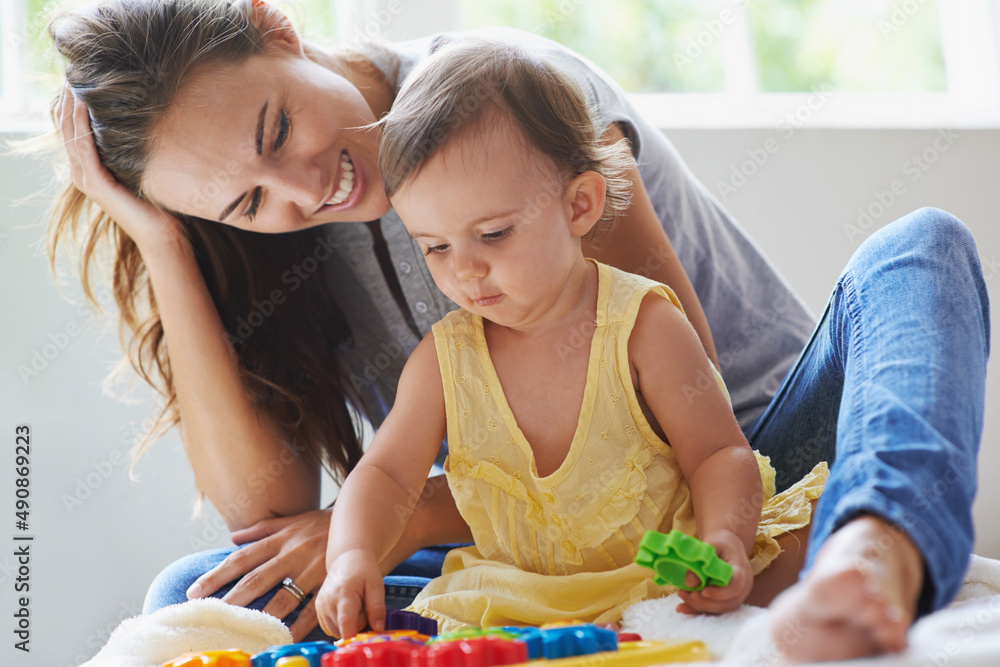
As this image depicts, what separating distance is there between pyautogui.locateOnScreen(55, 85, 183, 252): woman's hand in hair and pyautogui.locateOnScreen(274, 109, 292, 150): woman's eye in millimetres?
219

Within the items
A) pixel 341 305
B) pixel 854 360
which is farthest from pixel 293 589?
pixel 854 360

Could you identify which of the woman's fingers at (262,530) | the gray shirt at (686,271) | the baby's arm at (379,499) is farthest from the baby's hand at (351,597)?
the gray shirt at (686,271)

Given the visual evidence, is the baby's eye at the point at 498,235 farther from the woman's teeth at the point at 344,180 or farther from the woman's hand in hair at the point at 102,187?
the woman's hand in hair at the point at 102,187

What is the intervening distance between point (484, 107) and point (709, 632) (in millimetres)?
450

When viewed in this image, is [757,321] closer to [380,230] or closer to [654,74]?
[380,230]

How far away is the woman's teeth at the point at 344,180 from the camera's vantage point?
885 mm

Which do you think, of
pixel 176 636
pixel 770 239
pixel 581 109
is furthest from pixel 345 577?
pixel 770 239

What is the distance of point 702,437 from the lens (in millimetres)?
675

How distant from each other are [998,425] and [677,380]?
144cm

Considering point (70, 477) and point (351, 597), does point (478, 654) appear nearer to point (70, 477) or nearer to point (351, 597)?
point (351, 597)

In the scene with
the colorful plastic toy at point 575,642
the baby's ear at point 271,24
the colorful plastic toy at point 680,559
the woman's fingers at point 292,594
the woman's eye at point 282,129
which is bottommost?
the woman's fingers at point 292,594

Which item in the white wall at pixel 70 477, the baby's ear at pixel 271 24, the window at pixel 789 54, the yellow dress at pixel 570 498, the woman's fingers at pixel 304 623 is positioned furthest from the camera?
the window at pixel 789 54

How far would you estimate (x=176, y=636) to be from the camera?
0.61 m

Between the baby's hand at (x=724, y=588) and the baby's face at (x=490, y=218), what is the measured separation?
262 mm
